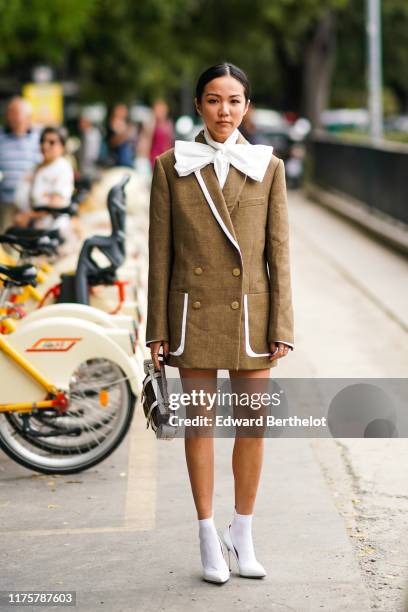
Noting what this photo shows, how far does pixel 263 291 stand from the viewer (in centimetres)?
495

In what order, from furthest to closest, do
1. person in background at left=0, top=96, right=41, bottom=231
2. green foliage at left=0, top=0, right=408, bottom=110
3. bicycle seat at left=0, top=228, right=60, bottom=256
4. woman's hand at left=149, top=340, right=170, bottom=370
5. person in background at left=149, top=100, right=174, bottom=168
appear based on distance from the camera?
1. green foliage at left=0, top=0, right=408, bottom=110
2. person in background at left=149, top=100, right=174, bottom=168
3. person in background at left=0, top=96, right=41, bottom=231
4. bicycle seat at left=0, top=228, right=60, bottom=256
5. woman's hand at left=149, top=340, right=170, bottom=370

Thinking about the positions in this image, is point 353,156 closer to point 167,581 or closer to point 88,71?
point 88,71

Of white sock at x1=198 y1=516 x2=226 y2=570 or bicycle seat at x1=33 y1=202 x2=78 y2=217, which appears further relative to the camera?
bicycle seat at x1=33 y1=202 x2=78 y2=217

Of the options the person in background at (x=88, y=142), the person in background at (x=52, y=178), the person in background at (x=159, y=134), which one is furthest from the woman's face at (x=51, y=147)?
the person in background at (x=88, y=142)

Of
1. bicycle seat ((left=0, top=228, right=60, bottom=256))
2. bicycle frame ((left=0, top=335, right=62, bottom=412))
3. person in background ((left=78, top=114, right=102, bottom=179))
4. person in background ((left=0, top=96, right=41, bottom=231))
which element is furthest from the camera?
person in background ((left=78, top=114, right=102, bottom=179))

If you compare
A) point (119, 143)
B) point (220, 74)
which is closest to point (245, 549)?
point (220, 74)

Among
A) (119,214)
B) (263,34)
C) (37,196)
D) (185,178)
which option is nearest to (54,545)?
(185,178)

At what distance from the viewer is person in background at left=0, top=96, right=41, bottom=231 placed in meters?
13.4

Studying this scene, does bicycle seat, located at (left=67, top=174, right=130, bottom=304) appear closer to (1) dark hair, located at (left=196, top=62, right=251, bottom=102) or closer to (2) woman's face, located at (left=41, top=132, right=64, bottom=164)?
(2) woman's face, located at (left=41, top=132, right=64, bottom=164)

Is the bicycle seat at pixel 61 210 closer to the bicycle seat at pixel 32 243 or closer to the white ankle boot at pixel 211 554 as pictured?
the bicycle seat at pixel 32 243

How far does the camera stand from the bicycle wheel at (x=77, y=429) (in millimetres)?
6562

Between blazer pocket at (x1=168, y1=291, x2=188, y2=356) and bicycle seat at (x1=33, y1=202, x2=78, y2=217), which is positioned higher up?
blazer pocket at (x1=168, y1=291, x2=188, y2=356)

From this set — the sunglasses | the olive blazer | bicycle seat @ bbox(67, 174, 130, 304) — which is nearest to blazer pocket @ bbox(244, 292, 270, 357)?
the olive blazer

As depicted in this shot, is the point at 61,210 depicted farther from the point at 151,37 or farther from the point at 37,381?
the point at 151,37
